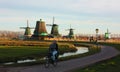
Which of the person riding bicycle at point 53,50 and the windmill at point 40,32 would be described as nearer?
the person riding bicycle at point 53,50

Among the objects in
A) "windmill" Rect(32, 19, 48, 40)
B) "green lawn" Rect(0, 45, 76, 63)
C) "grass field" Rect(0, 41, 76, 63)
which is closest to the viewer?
"green lawn" Rect(0, 45, 76, 63)

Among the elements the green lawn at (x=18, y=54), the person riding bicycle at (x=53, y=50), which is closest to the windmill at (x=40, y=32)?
the green lawn at (x=18, y=54)

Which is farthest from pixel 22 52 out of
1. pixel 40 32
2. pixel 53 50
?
pixel 40 32

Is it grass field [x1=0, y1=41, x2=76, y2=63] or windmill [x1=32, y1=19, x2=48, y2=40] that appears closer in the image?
grass field [x1=0, y1=41, x2=76, y2=63]

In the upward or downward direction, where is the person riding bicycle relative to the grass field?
upward

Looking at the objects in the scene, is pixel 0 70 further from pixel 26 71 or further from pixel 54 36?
pixel 54 36

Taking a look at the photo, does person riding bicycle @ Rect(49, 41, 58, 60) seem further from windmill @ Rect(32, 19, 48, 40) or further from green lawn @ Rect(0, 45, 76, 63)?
windmill @ Rect(32, 19, 48, 40)

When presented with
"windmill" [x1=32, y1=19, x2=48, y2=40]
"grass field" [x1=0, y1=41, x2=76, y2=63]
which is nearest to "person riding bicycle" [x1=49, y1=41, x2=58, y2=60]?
"grass field" [x1=0, y1=41, x2=76, y2=63]

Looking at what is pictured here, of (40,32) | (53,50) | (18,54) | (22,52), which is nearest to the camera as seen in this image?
(53,50)

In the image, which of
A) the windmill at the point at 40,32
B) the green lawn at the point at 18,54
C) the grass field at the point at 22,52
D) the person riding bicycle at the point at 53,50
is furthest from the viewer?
the windmill at the point at 40,32

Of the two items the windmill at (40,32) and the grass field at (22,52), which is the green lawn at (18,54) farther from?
the windmill at (40,32)

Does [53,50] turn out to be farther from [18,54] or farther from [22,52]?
[22,52]

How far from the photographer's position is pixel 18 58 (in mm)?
32062

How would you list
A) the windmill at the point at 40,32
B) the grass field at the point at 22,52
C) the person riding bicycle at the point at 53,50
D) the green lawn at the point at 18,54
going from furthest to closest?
the windmill at the point at 40,32 < the grass field at the point at 22,52 < the green lawn at the point at 18,54 < the person riding bicycle at the point at 53,50
